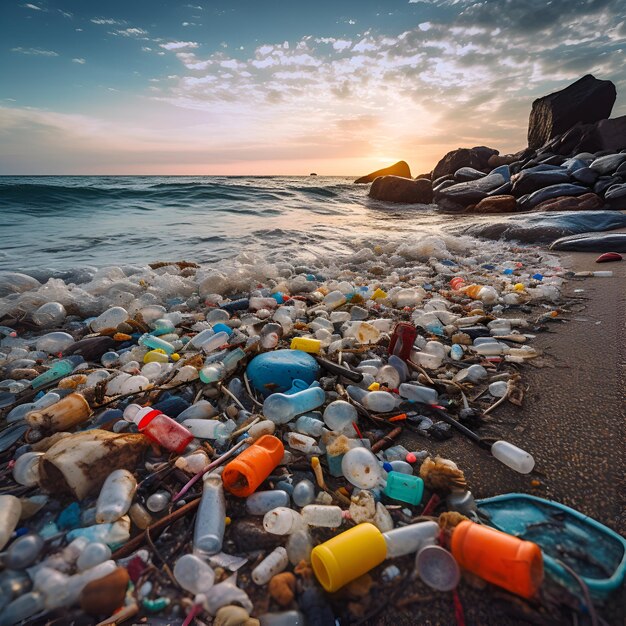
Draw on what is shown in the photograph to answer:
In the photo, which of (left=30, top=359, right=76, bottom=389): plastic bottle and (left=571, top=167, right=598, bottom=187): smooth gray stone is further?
(left=571, top=167, right=598, bottom=187): smooth gray stone

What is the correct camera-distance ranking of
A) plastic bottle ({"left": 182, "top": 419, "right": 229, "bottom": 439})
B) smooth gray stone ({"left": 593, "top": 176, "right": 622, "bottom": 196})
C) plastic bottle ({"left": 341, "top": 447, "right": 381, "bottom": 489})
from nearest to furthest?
plastic bottle ({"left": 341, "top": 447, "right": 381, "bottom": 489}) → plastic bottle ({"left": 182, "top": 419, "right": 229, "bottom": 439}) → smooth gray stone ({"left": 593, "top": 176, "right": 622, "bottom": 196})

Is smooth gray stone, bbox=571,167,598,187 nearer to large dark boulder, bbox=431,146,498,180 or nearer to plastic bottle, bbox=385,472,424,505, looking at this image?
large dark boulder, bbox=431,146,498,180

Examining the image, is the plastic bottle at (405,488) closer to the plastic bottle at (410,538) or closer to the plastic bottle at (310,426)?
the plastic bottle at (410,538)

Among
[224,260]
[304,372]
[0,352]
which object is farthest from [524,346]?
[224,260]

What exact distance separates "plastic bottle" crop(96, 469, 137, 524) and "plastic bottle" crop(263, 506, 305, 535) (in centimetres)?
57

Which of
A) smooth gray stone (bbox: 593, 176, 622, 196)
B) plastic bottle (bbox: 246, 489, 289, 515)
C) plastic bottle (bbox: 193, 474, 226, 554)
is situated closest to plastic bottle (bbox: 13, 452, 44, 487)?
plastic bottle (bbox: 193, 474, 226, 554)

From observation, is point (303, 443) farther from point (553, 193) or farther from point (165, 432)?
point (553, 193)

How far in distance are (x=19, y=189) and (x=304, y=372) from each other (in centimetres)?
2079

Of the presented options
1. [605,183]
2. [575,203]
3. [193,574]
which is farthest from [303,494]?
[605,183]

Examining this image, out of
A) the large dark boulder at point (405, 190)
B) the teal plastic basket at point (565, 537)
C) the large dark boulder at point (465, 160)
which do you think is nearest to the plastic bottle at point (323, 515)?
the teal plastic basket at point (565, 537)

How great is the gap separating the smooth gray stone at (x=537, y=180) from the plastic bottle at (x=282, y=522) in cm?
1623

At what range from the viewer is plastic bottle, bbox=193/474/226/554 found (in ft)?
4.09

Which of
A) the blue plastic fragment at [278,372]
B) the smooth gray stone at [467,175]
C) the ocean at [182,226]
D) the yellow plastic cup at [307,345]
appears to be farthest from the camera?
the smooth gray stone at [467,175]

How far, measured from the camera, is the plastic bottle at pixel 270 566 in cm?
114
